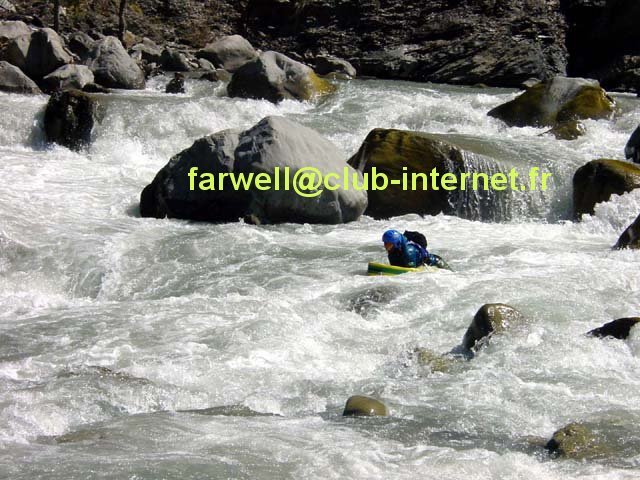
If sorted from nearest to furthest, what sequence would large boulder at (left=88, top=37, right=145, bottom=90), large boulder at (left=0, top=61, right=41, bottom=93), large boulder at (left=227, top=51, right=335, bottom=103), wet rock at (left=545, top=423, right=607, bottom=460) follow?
1. wet rock at (left=545, top=423, right=607, bottom=460)
2. large boulder at (left=0, top=61, right=41, bottom=93)
3. large boulder at (left=227, top=51, right=335, bottom=103)
4. large boulder at (left=88, top=37, right=145, bottom=90)

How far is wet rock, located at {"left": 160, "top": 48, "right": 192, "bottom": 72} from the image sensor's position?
71.5ft

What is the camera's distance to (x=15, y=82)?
16.3 m

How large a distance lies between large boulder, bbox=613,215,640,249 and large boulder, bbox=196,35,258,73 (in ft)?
47.5

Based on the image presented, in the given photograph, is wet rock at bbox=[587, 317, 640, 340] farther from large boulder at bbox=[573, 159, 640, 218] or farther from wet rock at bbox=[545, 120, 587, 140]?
wet rock at bbox=[545, 120, 587, 140]

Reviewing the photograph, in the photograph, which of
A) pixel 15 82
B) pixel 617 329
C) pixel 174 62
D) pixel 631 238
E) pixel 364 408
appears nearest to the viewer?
pixel 364 408

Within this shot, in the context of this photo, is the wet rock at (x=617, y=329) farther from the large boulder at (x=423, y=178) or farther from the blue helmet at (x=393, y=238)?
the large boulder at (x=423, y=178)

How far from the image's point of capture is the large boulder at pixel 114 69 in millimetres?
17734

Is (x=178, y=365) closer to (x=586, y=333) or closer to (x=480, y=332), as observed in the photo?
(x=480, y=332)

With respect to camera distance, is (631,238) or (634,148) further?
(634,148)

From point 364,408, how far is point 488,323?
161 cm

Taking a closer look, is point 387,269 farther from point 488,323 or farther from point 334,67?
point 334,67

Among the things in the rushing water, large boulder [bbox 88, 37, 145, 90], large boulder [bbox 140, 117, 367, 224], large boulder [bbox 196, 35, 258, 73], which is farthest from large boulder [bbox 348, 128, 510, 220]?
large boulder [bbox 196, 35, 258, 73]

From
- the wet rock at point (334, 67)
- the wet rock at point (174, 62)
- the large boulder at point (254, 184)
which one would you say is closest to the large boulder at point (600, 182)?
the large boulder at point (254, 184)

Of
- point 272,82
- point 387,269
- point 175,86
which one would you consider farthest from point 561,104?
point 175,86
